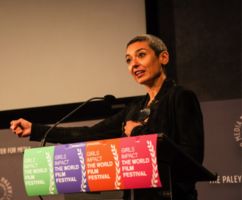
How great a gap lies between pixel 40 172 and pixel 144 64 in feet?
2.74

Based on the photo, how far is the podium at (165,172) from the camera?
1.03 m

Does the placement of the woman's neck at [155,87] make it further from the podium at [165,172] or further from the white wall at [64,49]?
the white wall at [64,49]

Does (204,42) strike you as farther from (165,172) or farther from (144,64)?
(165,172)

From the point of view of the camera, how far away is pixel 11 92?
10.5 ft

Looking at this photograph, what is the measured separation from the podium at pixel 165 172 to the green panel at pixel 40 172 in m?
0.11

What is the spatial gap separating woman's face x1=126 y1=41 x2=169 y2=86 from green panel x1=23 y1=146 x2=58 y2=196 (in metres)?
0.72

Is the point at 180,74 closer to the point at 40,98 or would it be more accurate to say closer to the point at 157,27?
the point at 157,27

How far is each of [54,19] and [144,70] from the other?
1.84 m

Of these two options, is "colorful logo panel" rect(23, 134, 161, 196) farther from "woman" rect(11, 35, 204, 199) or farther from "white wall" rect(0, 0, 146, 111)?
"white wall" rect(0, 0, 146, 111)

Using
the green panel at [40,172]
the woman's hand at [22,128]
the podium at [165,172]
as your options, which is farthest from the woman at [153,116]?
the green panel at [40,172]

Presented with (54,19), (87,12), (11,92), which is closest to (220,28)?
(87,12)

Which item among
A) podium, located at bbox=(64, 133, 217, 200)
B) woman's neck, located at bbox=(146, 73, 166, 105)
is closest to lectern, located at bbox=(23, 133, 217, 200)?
podium, located at bbox=(64, 133, 217, 200)

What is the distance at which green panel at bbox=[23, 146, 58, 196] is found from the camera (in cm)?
115

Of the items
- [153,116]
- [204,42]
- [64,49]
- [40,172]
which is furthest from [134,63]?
[64,49]
